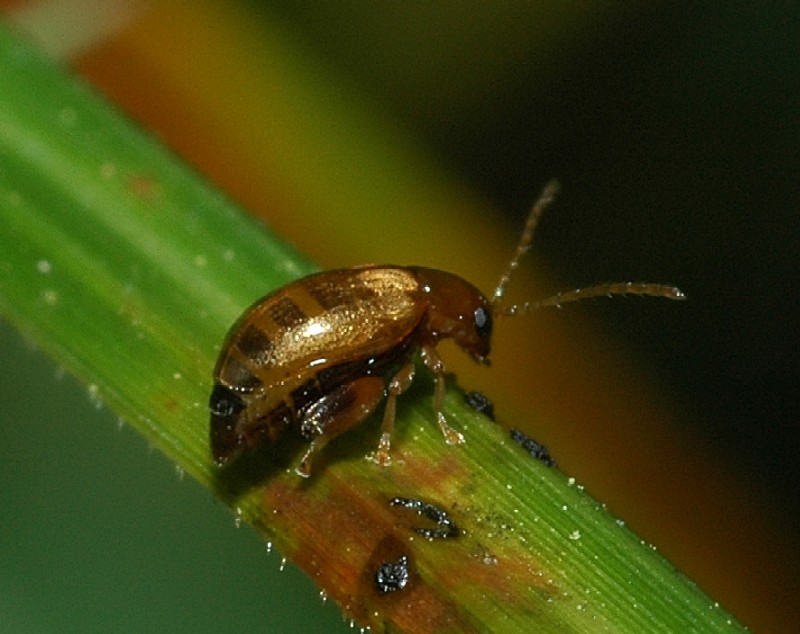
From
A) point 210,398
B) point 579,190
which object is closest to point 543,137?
point 579,190

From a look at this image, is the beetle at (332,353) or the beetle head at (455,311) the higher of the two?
the beetle head at (455,311)

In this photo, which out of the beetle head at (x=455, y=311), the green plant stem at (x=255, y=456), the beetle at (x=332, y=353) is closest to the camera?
the green plant stem at (x=255, y=456)

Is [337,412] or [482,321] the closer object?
[337,412]

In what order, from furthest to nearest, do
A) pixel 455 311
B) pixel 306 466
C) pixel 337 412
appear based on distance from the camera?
pixel 455 311 → pixel 337 412 → pixel 306 466

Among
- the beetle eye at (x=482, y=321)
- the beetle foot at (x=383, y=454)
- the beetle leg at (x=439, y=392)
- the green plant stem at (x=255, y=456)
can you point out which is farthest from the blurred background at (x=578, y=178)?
the beetle foot at (x=383, y=454)

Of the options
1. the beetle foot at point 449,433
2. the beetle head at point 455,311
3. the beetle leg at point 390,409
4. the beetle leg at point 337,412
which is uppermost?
the beetle head at point 455,311

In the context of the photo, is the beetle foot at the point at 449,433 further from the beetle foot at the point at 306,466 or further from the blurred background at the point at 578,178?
the blurred background at the point at 578,178

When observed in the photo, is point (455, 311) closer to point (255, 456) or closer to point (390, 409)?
point (390, 409)

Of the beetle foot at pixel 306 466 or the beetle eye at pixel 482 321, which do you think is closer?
the beetle foot at pixel 306 466

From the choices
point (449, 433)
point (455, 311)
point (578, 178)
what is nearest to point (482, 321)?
point (455, 311)
